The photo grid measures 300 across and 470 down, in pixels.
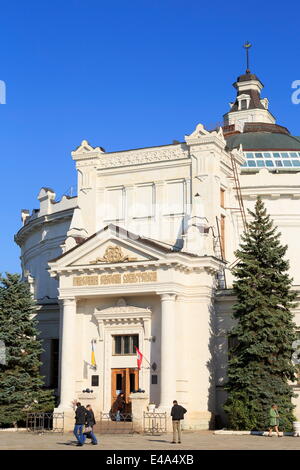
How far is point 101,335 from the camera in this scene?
1630 inches

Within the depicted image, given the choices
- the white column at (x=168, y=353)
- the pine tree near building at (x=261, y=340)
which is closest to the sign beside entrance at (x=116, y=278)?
the white column at (x=168, y=353)

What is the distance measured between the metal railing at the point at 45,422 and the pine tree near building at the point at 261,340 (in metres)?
8.27

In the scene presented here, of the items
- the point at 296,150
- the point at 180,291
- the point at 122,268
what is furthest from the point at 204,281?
the point at 296,150

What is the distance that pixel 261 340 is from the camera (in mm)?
36031

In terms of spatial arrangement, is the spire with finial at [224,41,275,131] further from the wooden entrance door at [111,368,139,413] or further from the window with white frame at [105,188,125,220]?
the wooden entrance door at [111,368,139,413]

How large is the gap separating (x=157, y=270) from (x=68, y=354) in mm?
6469

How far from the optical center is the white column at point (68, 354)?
40281 mm

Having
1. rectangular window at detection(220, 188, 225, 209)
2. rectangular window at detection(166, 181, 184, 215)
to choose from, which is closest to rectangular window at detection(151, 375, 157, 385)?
rectangular window at detection(166, 181, 184, 215)

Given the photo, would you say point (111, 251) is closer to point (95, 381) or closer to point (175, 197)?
point (175, 197)

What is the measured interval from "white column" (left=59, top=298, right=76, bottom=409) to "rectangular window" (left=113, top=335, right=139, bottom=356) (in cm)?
219

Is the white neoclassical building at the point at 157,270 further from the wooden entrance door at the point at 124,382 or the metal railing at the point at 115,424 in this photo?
the metal railing at the point at 115,424

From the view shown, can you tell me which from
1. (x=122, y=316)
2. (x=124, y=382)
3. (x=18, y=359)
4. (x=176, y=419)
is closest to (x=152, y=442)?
(x=176, y=419)

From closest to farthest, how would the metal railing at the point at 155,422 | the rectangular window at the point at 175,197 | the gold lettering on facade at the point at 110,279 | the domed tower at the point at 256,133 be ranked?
the metal railing at the point at 155,422
the gold lettering on facade at the point at 110,279
the rectangular window at the point at 175,197
the domed tower at the point at 256,133

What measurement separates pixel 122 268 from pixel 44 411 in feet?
27.8
